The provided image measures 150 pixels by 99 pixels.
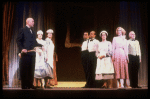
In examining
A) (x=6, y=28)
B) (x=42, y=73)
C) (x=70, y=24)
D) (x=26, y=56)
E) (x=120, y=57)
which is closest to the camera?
(x=26, y=56)

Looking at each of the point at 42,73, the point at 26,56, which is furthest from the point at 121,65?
the point at 26,56

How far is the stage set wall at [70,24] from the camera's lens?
7.09 m

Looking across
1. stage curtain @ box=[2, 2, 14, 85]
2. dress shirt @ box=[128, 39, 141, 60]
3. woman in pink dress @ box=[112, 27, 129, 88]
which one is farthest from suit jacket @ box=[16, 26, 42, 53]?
dress shirt @ box=[128, 39, 141, 60]

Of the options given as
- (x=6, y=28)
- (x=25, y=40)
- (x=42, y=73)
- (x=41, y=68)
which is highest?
(x=6, y=28)

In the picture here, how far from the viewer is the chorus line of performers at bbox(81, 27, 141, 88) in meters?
6.17

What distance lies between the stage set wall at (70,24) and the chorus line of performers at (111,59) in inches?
49.7

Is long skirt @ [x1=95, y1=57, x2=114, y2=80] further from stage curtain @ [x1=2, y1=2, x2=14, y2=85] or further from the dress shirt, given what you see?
stage curtain @ [x1=2, y1=2, x2=14, y2=85]

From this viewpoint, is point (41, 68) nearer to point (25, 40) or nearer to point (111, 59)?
point (25, 40)

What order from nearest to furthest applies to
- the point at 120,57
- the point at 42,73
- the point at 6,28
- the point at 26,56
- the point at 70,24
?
the point at 26,56 → the point at 120,57 → the point at 42,73 → the point at 6,28 → the point at 70,24

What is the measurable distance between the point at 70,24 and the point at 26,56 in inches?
121

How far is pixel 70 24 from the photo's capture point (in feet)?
26.9

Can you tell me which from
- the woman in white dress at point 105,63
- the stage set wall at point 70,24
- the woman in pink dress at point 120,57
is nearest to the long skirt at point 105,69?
the woman in white dress at point 105,63

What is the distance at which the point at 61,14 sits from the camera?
26.6ft

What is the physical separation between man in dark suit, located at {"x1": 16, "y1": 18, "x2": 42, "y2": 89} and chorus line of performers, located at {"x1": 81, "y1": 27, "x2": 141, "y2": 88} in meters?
1.71
